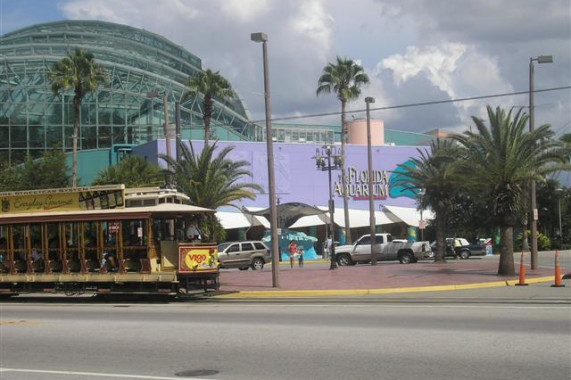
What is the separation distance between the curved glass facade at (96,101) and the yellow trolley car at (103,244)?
115ft

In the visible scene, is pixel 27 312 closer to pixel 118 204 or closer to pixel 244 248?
pixel 118 204

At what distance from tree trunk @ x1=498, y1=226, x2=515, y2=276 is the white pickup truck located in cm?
1375

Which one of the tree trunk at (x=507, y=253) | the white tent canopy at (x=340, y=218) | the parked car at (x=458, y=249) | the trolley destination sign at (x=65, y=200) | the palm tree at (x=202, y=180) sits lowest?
the parked car at (x=458, y=249)

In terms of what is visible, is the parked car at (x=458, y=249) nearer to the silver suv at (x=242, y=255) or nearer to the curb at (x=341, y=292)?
the silver suv at (x=242, y=255)

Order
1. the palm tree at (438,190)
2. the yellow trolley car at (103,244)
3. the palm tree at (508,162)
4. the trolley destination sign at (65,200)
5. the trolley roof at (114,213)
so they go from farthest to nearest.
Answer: the palm tree at (438,190)
the palm tree at (508,162)
the trolley destination sign at (65,200)
the yellow trolley car at (103,244)
the trolley roof at (114,213)

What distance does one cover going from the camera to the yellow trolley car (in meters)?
20.3

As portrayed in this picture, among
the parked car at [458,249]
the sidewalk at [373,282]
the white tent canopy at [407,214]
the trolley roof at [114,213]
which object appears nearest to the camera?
the trolley roof at [114,213]

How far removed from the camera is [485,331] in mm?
11875

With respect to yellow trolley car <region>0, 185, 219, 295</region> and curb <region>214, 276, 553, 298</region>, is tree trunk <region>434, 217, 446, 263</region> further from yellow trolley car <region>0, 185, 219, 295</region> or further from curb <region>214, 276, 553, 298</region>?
yellow trolley car <region>0, 185, 219, 295</region>

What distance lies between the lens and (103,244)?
69.1 ft

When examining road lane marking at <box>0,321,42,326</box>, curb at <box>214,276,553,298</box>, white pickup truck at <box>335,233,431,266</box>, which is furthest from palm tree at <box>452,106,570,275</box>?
road lane marking at <box>0,321,42,326</box>

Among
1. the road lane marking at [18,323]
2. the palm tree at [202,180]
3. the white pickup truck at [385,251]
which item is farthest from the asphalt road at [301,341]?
the white pickup truck at [385,251]

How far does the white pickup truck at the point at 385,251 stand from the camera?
3900cm

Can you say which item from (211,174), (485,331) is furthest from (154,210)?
(485,331)
